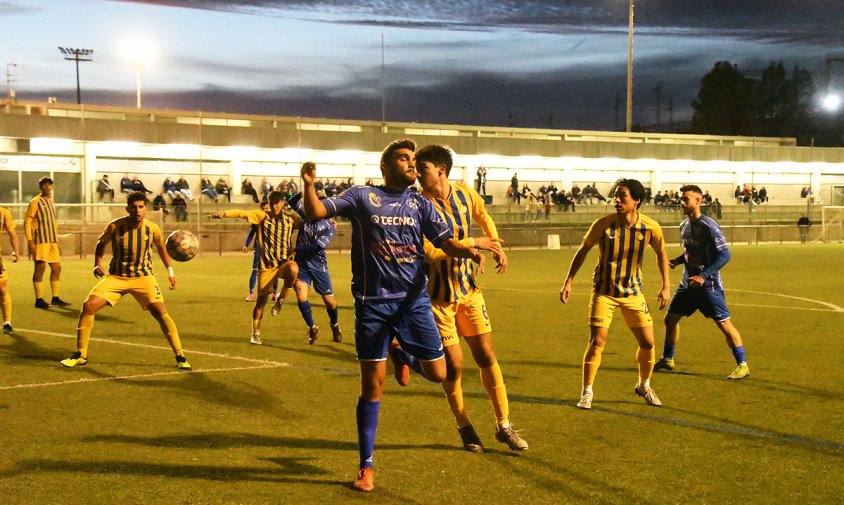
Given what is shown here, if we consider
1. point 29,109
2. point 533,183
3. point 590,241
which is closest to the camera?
point 590,241

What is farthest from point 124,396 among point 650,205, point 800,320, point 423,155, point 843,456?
point 650,205

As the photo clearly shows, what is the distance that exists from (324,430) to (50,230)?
37.1 ft

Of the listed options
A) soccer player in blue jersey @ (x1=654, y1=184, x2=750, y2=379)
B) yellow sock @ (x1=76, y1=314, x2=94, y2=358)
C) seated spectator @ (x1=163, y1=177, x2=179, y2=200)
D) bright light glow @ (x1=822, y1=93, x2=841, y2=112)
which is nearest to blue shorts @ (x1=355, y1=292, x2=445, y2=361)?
soccer player in blue jersey @ (x1=654, y1=184, x2=750, y2=379)

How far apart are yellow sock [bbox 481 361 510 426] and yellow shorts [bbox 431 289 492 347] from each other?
31cm

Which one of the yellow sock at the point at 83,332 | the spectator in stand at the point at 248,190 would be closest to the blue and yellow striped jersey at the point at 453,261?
the yellow sock at the point at 83,332

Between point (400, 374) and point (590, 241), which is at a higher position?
point (590, 241)

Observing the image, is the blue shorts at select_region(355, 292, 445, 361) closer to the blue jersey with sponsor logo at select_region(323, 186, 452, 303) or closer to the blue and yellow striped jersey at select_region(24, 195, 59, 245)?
the blue jersey with sponsor logo at select_region(323, 186, 452, 303)

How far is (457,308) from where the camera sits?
666 centimetres

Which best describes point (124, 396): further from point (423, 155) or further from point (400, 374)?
point (423, 155)

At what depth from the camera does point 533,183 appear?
49.9 m

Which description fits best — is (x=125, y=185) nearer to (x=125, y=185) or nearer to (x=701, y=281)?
(x=125, y=185)

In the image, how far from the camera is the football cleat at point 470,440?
646cm

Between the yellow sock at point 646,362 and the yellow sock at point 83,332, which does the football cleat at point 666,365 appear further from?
the yellow sock at point 83,332

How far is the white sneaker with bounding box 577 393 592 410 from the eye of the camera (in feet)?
25.9
